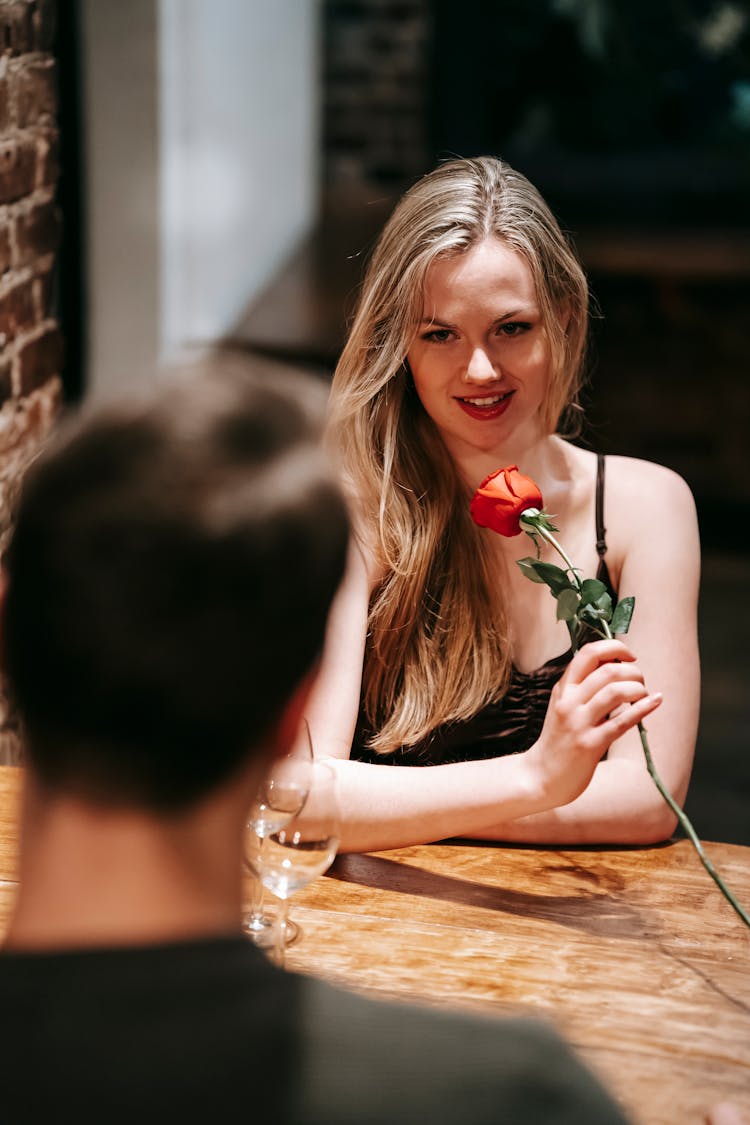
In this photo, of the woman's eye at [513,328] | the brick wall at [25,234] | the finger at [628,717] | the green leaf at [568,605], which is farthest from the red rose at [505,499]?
the brick wall at [25,234]

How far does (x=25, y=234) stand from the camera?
2.17 metres

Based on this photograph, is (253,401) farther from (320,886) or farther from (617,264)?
(617,264)

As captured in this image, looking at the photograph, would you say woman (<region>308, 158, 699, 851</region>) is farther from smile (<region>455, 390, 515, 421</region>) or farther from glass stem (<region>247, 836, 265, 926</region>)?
glass stem (<region>247, 836, 265, 926</region>)

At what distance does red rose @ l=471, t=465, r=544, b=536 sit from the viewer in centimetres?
129

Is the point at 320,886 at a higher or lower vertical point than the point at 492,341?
lower

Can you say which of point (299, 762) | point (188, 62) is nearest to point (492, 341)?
point (299, 762)

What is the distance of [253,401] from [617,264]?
414 cm

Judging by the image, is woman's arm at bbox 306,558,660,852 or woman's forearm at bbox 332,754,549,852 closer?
woman's arm at bbox 306,558,660,852

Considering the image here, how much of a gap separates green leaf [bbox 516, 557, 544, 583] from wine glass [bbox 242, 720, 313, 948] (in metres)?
0.26

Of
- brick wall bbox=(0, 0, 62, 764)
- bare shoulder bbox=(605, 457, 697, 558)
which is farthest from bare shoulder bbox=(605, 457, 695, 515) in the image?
brick wall bbox=(0, 0, 62, 764)

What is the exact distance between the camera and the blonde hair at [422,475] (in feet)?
5.20

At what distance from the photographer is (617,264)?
14.9 ft

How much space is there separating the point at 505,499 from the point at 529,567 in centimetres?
7

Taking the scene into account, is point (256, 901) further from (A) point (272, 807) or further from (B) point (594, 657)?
(B) point (594, 657)
